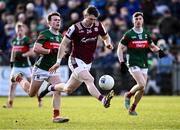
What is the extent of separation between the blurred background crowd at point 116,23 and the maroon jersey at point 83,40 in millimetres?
13653

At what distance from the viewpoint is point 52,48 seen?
52.6 feet

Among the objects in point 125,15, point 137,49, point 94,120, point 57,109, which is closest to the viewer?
point 57,109

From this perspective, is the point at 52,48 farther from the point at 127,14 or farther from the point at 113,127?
the point at 127,14

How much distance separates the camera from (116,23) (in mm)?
30125

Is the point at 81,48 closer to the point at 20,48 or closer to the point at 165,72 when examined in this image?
the point at 20,48

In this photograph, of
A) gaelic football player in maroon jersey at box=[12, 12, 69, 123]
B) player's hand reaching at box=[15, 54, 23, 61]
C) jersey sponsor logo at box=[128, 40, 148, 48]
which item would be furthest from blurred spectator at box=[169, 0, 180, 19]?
gaelic football player in maroon jersey at box=[12, 12, 69, 123]

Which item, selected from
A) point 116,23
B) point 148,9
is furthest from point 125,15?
point 148,9

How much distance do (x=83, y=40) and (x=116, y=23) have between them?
15.5 m

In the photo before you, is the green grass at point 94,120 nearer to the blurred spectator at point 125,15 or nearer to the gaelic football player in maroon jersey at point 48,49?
the gaelic football player in maroon jersey at point 48,49

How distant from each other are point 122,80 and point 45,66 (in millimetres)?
13853

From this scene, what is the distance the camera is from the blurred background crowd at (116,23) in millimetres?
29516

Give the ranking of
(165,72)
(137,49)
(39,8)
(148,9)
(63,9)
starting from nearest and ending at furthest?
1. (137,49)
2. (165,72)
3. (148,9)
4. (63,9)
5. (39,8)

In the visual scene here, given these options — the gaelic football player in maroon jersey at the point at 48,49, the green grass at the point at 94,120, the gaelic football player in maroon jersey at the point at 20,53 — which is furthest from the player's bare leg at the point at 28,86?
the gaelic football player in maroon jersey at the point at 20,53

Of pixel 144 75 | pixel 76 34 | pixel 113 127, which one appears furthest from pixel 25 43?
pixel 113 127
